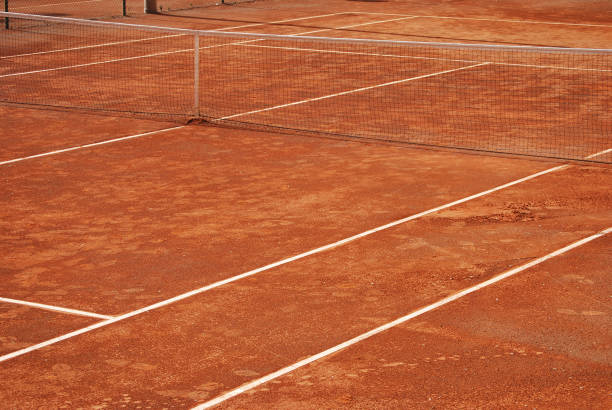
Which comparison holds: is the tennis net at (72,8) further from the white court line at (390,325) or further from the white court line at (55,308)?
the white court line at (390,325)

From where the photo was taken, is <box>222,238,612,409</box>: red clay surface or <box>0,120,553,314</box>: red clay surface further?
<box>0,120,553,314</box>: red clay surface

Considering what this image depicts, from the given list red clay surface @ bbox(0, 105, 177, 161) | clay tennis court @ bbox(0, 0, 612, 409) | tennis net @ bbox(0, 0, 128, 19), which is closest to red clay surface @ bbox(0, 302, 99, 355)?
clay tennis court @ bbox(0, 0, 612, 409)

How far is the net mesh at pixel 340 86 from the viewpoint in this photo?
16078 mm

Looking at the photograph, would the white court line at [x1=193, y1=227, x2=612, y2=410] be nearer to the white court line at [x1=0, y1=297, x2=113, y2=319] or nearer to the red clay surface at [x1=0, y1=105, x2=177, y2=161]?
the white court line at [x1=0, y1=297, x2=113, y2=319]

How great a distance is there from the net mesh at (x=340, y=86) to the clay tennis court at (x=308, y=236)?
96 mm

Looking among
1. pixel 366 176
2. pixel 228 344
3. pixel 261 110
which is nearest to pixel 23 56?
pixel 261 110

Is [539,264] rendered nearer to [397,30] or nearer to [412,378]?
[412,378]

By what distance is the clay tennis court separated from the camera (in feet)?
24.9

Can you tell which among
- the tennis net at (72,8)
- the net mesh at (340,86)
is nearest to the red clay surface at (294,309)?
the net mesh at (340,86)

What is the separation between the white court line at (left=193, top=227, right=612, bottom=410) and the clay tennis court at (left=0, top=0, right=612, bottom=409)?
0.09 ft

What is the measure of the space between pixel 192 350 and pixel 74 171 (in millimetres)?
6492

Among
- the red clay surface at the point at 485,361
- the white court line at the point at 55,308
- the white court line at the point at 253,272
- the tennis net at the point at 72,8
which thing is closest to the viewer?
the red clay surface at the point at 485,361

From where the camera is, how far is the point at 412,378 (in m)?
7.46

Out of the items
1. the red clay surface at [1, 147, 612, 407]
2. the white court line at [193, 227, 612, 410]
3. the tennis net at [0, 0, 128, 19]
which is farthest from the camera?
the tennis net at [0, 0, 128, 19]
